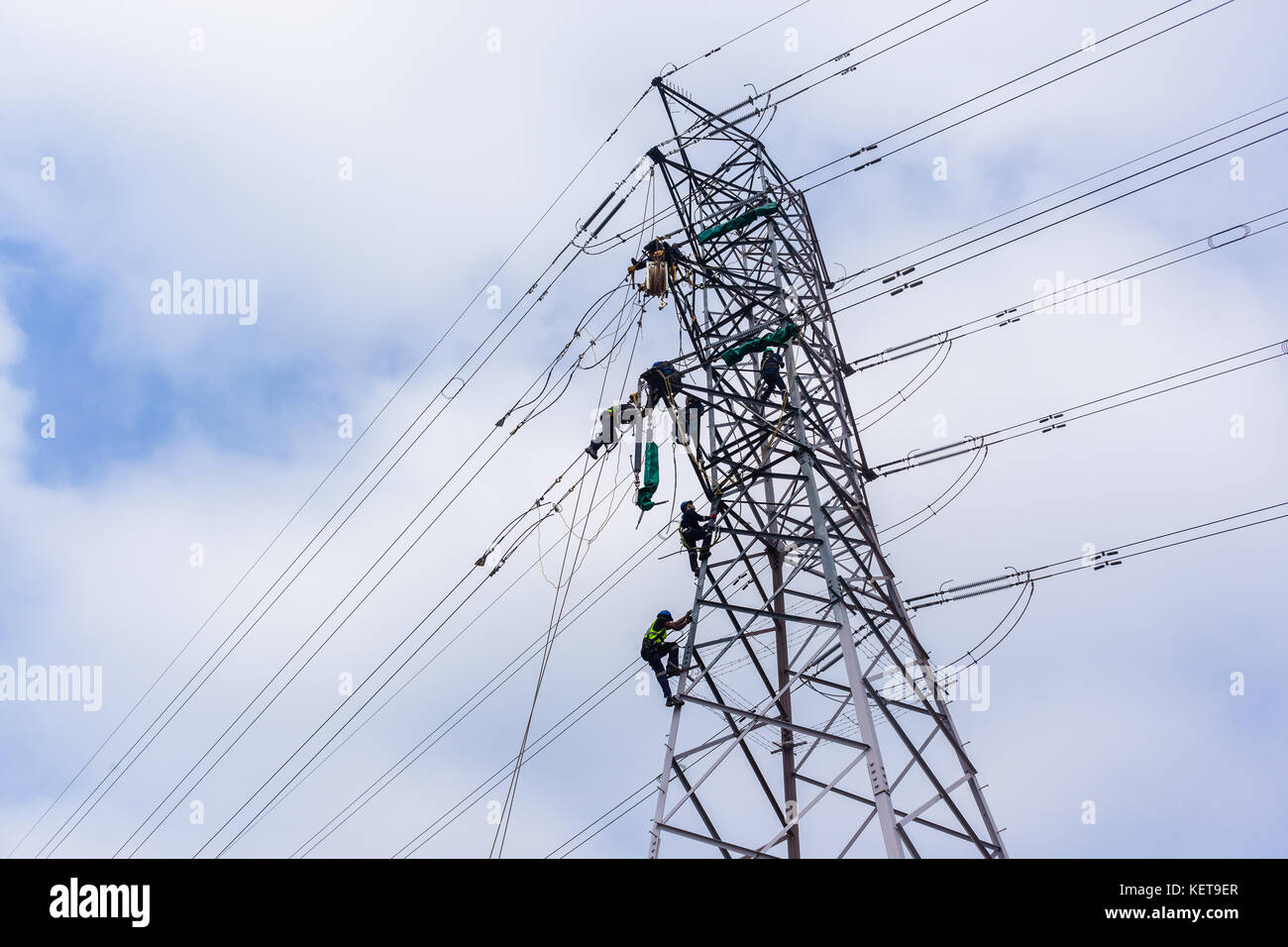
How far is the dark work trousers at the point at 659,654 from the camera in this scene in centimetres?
1617

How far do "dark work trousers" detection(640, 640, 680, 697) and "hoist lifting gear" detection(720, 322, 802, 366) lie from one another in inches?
180

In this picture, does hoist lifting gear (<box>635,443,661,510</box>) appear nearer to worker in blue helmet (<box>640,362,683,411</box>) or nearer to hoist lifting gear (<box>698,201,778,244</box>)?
worker in blue helmet (<box>640,362,683,411</box>)

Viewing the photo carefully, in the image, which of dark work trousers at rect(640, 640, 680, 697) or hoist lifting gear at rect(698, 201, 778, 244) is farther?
hoist lifting gear at rect(698, 201, 778, 244)

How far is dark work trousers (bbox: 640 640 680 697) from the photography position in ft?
53.1

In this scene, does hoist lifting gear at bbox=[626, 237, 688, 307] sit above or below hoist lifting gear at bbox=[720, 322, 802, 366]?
above

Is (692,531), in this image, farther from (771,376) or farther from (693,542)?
(771,376)

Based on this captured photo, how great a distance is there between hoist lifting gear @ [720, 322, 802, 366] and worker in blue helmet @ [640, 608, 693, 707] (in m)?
4.08

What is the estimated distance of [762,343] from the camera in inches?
651

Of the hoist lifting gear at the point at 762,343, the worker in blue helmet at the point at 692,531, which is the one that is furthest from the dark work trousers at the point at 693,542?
the hoist lifting gear at the point at 762,343

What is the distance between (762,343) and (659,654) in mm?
5147

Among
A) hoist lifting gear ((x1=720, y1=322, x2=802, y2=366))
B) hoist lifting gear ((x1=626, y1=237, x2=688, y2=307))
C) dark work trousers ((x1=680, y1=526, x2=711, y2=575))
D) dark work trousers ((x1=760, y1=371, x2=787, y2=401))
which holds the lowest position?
dark work trousers ((x1=680, y1=526, x2=711, y2=575))

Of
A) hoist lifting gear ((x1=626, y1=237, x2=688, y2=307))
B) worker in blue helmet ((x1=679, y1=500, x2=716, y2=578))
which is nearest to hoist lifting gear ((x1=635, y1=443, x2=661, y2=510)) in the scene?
worker in blue helmet ((x1=679, y1=500, x2=716, y2=578))

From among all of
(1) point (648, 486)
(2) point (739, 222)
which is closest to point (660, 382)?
(1) point (648, 486)
